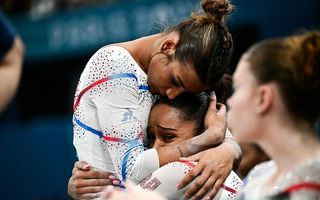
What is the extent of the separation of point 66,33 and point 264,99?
16.9ft

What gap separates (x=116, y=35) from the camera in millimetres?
6539

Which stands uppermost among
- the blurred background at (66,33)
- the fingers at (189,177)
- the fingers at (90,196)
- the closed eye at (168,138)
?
the closed eye at (168,138)

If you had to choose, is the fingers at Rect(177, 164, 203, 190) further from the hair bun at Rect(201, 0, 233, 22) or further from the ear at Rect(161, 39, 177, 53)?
the hair bun at Rect(201, 0, 233, 22)

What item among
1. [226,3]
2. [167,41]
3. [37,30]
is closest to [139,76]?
[167,41]

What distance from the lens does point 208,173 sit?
2549 millimetres

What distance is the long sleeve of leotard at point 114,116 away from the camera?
2504mm

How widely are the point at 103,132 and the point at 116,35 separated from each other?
13.3 ft

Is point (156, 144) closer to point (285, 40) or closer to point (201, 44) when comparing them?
point (201, 44)

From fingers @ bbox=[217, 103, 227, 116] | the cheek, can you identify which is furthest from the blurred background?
the cheek

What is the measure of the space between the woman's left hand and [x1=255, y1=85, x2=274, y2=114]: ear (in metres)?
0.69

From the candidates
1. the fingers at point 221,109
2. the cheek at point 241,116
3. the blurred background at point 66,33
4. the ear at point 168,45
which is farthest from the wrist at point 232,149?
the blurred background at point 66,33

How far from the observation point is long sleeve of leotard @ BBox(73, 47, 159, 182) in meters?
2.50

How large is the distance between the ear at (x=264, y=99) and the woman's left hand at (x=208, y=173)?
691 mm

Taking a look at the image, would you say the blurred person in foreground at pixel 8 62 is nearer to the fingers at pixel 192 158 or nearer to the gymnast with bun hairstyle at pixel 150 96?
the gymnast with bun hairstyle at pixel 150 96
